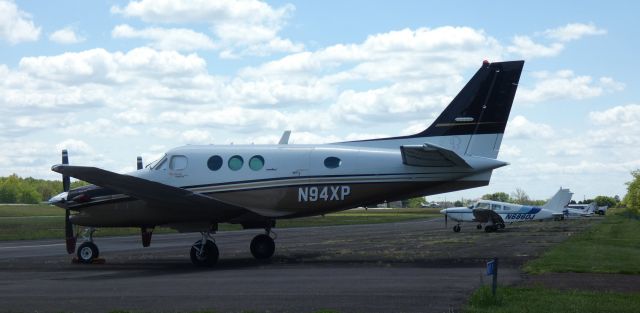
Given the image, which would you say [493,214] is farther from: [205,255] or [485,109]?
[205,255]

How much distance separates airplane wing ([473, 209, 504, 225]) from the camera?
50531mm

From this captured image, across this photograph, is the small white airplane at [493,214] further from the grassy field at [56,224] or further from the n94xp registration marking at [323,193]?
the n94xp registration marking at [323,193]

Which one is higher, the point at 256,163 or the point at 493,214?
the point at 256,163

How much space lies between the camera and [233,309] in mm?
12641

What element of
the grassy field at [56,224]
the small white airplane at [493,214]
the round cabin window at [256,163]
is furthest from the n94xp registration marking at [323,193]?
the small white airplane at [493,214]

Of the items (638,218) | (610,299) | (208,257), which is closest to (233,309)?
(610,299)

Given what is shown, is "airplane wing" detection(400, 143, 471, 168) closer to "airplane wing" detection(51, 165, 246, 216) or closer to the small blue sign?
"airplane wing" detection(51, 165, 246, 216)

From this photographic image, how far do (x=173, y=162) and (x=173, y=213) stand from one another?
5.64ft

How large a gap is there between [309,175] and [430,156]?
3501 millimetres

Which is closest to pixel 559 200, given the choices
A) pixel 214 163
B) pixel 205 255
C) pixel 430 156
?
pixel 430 156

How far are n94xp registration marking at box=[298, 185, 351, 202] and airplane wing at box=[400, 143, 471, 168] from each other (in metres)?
1.92

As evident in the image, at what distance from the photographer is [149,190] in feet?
68.2

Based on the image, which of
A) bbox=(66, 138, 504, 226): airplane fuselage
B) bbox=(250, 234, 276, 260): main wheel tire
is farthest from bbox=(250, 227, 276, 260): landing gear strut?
bbox=(66, 138, 504, 226): airplane fuselage

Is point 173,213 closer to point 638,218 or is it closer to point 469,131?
point 469,131
